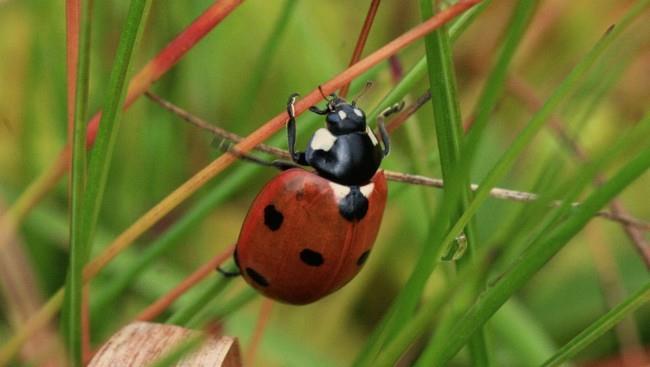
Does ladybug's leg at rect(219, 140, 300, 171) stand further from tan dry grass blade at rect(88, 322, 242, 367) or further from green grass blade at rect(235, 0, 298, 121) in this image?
tan dry grass blade at rect(88, 322, 242, 367)

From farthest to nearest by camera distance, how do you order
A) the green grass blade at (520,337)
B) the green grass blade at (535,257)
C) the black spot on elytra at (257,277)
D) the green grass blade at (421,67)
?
1. the green grass blade at (520,337)
2. the black spot on elytra at (257,277)
3. the green grass blade at (421,67)
4. the green grass blade at (535,257)

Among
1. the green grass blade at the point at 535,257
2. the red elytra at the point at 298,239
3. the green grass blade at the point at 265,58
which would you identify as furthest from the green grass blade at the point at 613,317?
the green grass blade at the point at 265,58

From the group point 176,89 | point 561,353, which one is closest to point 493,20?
point 176,89

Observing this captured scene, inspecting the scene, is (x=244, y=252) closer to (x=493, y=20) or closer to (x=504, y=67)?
(x=504, y=67)

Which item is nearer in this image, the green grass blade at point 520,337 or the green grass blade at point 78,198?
the green grass blade at point 78,198

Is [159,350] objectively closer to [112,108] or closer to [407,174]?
[112,108]

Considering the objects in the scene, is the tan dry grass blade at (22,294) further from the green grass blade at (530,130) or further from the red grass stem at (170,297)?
the green grass blade at (530,130)
